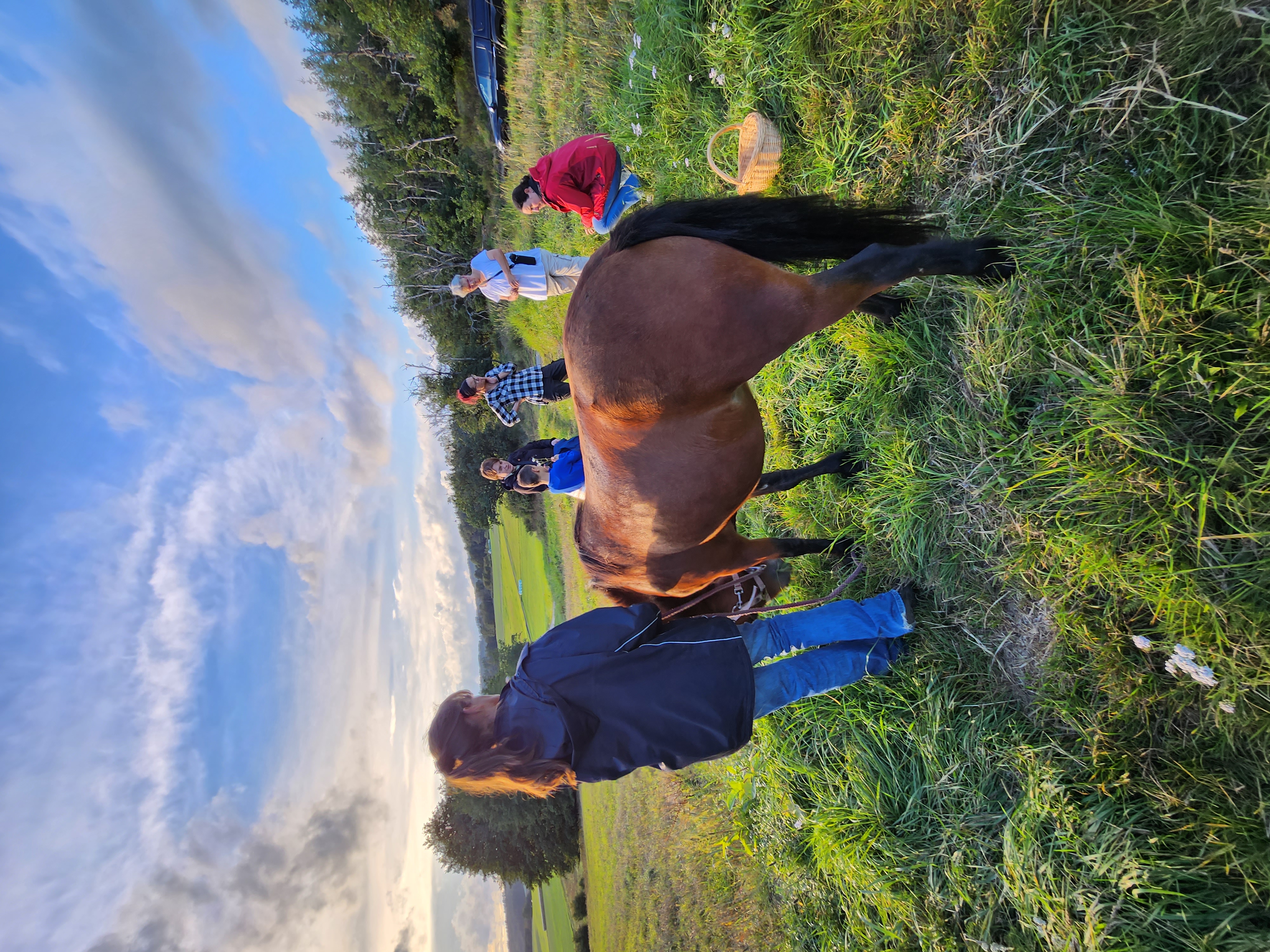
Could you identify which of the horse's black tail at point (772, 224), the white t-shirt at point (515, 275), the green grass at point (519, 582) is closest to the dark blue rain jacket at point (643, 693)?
the horse's black tail at point (772, 224)

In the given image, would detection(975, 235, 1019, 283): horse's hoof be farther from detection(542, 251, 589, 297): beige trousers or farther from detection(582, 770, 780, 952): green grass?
detection(542, 251, 589, 297): beige trousers

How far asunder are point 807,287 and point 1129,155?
3.03 ft

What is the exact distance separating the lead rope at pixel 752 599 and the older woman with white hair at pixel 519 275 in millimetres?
3023

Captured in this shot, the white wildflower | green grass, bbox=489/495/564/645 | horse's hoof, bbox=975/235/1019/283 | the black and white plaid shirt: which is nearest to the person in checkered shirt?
the black and white plaid shirt

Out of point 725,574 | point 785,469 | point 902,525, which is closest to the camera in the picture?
point 902,525

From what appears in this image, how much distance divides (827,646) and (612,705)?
115cm

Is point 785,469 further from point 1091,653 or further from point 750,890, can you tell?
point 750,890

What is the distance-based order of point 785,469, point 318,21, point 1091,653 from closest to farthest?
point 1091,653 < point 785,469 < point 318,21

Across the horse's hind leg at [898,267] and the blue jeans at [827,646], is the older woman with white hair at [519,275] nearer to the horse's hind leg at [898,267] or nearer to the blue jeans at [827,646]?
the horse's hind leg at [898,267]

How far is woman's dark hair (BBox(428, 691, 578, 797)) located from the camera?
1.84m

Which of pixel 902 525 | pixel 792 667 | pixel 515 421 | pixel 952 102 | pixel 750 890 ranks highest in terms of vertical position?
pixel 515 421

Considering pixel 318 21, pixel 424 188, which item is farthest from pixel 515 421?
pixel 318 21

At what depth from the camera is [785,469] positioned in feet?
Answer: 10.6

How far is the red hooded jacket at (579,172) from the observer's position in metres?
3.79
